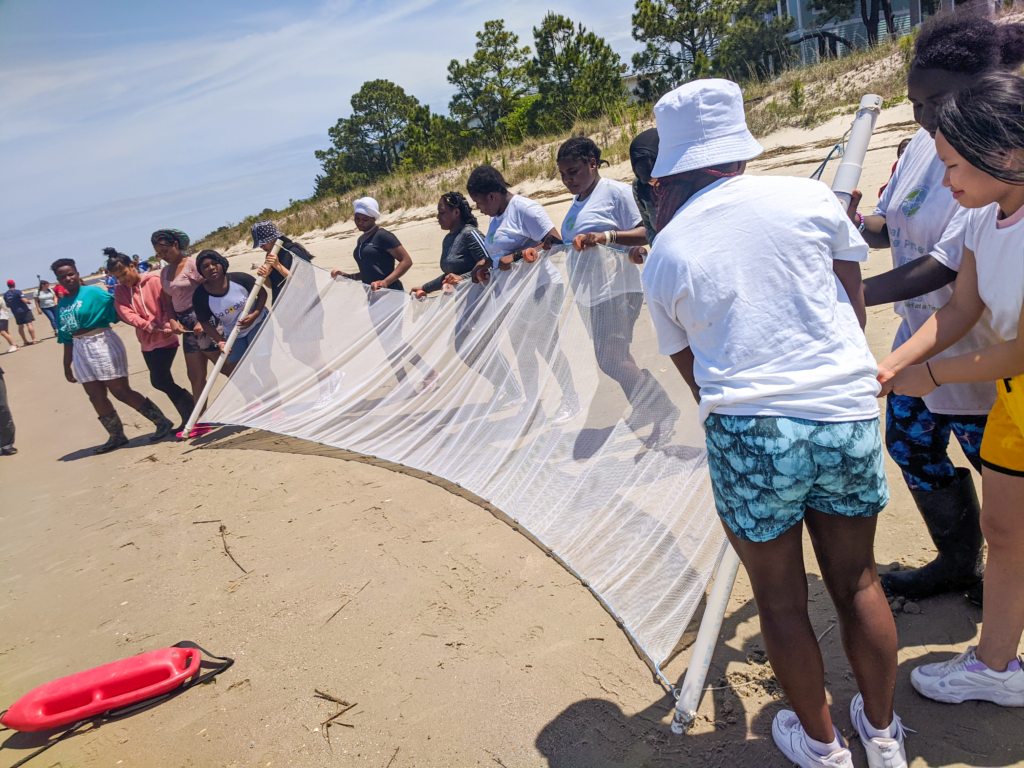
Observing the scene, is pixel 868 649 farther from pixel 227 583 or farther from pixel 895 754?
pixel 227 583

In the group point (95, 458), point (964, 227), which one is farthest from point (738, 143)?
point (95, 458)

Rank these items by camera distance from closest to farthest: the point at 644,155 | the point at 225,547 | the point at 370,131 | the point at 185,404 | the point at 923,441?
the point at 923,441 → the point at 644,155 → the point at 225,547 → the point at 185,404 → the point at 370,131

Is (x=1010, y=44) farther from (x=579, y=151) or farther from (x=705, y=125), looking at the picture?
(x=579, y=151)

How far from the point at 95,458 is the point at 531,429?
630cm

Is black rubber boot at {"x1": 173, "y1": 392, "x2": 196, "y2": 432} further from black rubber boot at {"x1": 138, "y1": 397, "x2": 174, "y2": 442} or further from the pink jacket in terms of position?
the pink jacket

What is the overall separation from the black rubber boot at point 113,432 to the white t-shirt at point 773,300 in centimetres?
796

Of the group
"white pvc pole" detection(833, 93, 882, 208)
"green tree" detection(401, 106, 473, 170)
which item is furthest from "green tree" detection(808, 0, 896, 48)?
"white pvc pole" detection(833, 93, 882, 208)

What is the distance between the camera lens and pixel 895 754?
197 cm

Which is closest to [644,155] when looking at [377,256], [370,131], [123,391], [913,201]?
[913,201]

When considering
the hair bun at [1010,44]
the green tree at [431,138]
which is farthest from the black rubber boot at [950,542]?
the green tree at [431,138]

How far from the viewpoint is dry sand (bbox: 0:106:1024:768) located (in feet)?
8.19

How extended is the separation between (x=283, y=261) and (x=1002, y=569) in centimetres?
634

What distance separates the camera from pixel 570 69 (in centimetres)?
3450

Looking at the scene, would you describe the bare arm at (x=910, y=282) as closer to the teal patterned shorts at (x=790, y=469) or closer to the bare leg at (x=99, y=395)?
the teal patterned shorts at (x=790, y=469)
